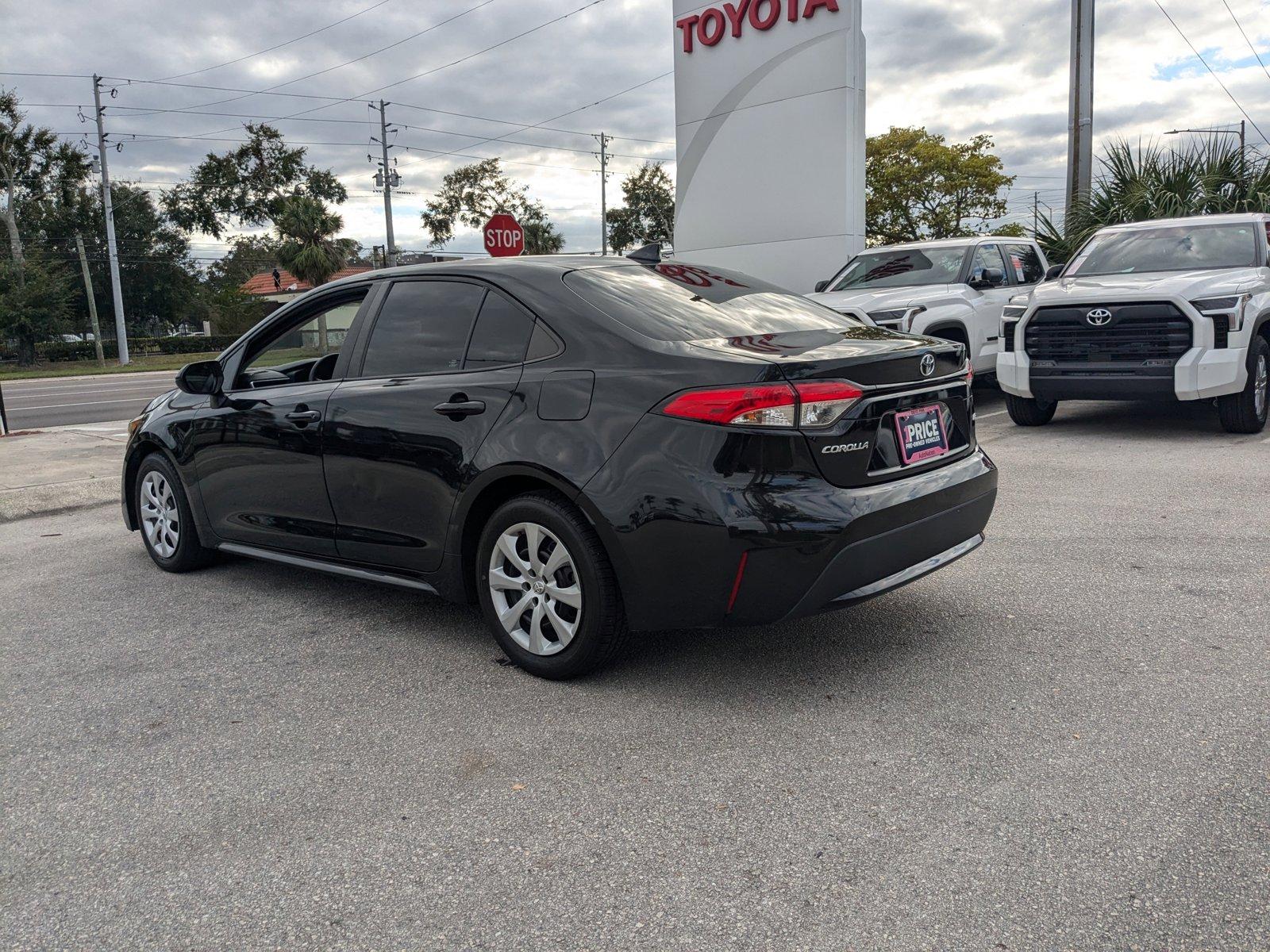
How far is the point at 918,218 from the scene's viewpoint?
50438mm

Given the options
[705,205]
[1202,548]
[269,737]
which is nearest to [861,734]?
[269,737]

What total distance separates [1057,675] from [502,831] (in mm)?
2086

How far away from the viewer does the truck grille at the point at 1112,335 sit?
8383 mm

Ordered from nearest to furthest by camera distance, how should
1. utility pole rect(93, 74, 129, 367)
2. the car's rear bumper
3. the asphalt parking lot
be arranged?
the asphalt parking lot → the car's rear bumper → utility pole rect(93, 74, 129, 367)

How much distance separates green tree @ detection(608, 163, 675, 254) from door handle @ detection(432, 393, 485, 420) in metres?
63.0

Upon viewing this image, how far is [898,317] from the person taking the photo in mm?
10305

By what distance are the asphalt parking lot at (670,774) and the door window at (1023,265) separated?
7.49 meters

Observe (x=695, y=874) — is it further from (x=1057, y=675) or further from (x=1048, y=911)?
(x=1057, y=675)

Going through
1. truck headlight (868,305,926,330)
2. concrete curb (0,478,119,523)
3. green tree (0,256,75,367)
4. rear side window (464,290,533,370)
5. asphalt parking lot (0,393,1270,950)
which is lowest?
asphalt parking lot (0,393,1270,950)

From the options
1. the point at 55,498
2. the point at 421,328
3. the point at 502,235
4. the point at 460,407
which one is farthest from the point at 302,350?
the point at 502,235

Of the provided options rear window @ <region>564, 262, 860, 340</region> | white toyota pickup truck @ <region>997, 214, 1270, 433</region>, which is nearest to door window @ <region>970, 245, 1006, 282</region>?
white toyota pickup truck @ <region>997, 214, 1270, 433</region>

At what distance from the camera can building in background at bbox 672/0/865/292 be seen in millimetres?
14586

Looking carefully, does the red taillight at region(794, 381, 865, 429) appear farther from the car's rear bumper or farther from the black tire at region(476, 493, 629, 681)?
the black tire at region(476, 493, 629, 681)

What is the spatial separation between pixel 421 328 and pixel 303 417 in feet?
2.45
